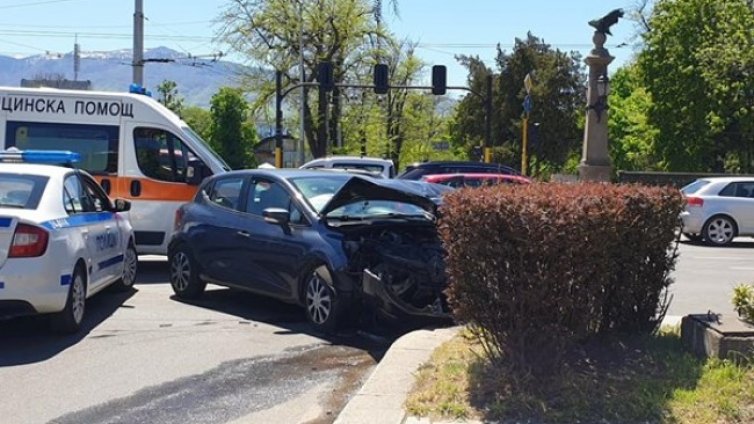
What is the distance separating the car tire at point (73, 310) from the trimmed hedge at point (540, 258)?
12.6 feet

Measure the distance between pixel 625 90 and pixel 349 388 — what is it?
2481 inches

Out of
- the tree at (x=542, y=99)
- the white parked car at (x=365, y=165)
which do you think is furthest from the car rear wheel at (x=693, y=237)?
the tree at (x=542, y=99)

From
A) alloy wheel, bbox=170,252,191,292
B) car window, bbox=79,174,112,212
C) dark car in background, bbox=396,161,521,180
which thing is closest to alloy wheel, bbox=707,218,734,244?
dark car in background, bbox=396,161,521,180

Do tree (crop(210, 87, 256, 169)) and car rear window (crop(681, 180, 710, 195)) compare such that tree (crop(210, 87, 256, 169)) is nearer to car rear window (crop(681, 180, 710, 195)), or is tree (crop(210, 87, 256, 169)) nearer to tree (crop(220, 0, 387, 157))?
tree (crop(220, 0, 387, 157))

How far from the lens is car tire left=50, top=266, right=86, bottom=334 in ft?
24.7

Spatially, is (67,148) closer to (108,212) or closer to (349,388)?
(108,212)

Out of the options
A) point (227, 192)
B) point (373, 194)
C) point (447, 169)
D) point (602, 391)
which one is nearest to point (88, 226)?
point (227, 192)

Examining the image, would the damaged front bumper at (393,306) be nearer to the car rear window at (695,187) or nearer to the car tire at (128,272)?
the car tire at (128,272)

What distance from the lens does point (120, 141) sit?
39.9 feet

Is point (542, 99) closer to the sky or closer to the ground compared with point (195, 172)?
closer to the sky

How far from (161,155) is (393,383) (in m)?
7.82

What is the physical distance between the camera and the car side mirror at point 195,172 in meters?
12.3

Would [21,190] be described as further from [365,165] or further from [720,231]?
[720,231]

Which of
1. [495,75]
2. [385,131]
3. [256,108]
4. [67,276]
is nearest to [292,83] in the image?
[256,108]
